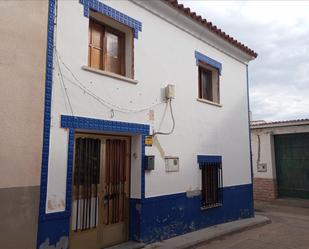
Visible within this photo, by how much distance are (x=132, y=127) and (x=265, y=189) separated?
9807mm

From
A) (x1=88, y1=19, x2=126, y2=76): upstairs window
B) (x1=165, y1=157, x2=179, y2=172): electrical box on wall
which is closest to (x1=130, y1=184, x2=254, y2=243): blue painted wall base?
(x1=165, y1=157, x2=179, y2=172): electrical box on wall

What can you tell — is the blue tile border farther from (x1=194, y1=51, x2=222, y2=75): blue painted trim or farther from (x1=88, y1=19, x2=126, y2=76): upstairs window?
(x1=194, y1=51, x2=222, y2=75): blue painted trim

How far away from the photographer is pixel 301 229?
29.0 ft

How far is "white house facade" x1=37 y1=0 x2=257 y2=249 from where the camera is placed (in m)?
5.37

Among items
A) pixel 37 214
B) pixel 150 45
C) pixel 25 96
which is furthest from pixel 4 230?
pixel 150 45

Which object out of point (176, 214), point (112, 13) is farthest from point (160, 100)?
point (176, 214)

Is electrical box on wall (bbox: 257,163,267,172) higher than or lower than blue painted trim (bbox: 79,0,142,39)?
lower

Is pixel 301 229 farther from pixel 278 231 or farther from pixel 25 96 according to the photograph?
pixel 25 96

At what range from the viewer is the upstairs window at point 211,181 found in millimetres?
8539

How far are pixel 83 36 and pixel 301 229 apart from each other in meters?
7.59

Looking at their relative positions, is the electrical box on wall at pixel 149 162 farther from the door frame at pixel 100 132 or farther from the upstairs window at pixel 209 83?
the upstairs window at pixel 209 83

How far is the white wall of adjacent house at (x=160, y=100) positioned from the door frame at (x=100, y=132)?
10cm

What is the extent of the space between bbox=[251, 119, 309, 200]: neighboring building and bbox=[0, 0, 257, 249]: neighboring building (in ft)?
15.4

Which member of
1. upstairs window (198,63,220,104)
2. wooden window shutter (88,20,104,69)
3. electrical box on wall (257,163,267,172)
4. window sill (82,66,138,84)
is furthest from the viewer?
electrical box on wall (257,163,267,172)
